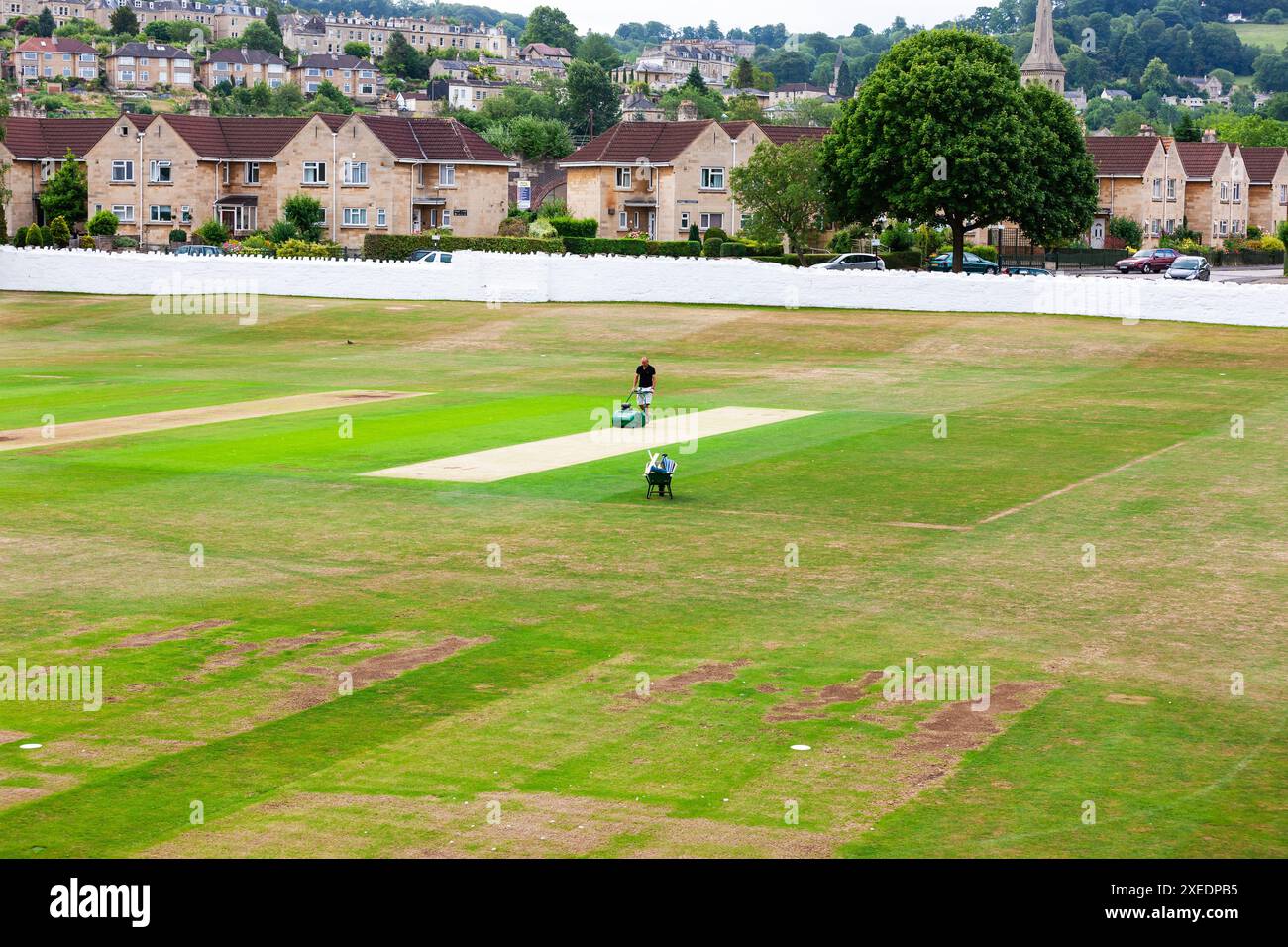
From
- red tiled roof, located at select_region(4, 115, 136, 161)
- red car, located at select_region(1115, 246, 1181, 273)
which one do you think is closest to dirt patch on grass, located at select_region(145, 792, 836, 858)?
red car, located at select_region(1115, 246, 1181, 273)

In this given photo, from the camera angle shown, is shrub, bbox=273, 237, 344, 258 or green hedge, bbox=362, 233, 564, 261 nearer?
shrub, bbox=273, 237, 344, 258

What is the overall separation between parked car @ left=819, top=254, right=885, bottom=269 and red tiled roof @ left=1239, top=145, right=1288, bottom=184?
58601 millimetres

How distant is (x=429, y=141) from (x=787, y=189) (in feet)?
94.3

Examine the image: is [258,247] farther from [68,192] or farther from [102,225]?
[68,192]

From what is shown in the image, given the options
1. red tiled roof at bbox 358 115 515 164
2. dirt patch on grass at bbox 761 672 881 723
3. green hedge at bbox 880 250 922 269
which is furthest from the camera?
red tiled roof at bbox 358 115 515 164

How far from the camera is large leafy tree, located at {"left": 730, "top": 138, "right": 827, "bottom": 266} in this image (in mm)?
81562

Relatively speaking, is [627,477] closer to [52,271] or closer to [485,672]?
[485,672]

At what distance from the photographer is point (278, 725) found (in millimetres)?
15641

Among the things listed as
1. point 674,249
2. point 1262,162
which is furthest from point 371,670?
point 1262,162

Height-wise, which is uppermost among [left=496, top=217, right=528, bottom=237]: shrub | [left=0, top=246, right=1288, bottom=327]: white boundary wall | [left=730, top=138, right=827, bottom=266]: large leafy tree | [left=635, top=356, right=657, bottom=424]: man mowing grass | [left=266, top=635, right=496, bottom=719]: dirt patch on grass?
[left=730, top=138, right=827, bottom=266]: large leafy tree

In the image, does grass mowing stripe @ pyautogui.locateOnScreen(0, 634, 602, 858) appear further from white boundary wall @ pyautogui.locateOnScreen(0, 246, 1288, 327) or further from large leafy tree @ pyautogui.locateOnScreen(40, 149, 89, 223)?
large leafy tree @ pyautogui.locateOnScreen(40, 149, 89, 223)

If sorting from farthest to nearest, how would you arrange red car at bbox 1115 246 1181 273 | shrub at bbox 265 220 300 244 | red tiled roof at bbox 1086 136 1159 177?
red tiled roof at bbox 1086 136 1159 177
shrub at bbox 265 220 300 244
red car at bbox 1115 246 1181 273

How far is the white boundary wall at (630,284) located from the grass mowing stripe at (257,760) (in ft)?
143

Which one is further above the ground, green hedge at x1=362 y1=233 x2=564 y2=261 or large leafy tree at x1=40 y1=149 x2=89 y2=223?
large leafy tree at x1=40 y1=149 x2=89 y2=223
